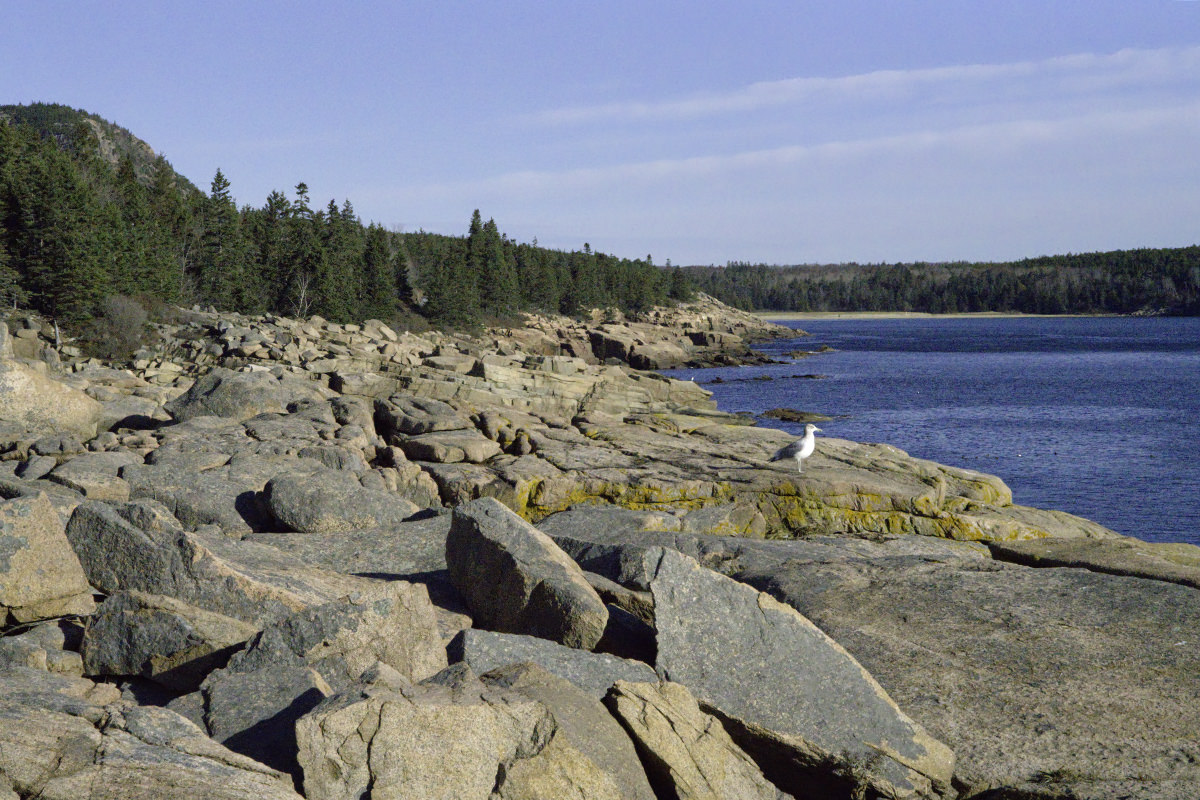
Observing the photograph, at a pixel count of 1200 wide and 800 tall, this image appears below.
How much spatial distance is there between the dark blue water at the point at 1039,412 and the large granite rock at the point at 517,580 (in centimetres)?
2697

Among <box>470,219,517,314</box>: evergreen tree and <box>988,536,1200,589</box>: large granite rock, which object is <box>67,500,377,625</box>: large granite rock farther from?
<box>470,219,517,314</box>: evergreen tree

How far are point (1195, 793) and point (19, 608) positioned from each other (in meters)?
11.4

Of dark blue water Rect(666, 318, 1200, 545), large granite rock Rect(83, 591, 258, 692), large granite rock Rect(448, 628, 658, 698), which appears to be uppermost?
large granite rock Rect(83, 591, 258, 692)

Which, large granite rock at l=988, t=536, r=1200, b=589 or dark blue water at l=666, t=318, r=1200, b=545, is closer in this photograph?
large granite rock at l=988, t=536, r=1200, b=589

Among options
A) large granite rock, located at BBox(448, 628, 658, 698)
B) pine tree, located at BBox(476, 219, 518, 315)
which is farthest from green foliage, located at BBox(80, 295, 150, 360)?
pine tree, located at BBox(476, 219, 518, 315)

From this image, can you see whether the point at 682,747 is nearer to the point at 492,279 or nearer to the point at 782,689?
the point at 782,689

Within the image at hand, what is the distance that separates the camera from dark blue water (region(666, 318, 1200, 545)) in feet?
118

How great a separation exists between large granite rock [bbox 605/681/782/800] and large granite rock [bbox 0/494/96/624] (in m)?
6.19

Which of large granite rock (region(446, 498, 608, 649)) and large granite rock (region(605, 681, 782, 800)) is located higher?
large granite rock (region(446, 498, 608, 649))

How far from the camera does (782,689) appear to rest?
8.65 meters

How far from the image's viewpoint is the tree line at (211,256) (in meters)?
57.7

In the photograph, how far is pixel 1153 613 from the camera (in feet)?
34.3

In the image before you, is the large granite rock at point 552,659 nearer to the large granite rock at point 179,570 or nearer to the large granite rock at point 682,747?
the large granite rock at point 682,747

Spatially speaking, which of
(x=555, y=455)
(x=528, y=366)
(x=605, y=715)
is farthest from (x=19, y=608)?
(x=528, y=366)
